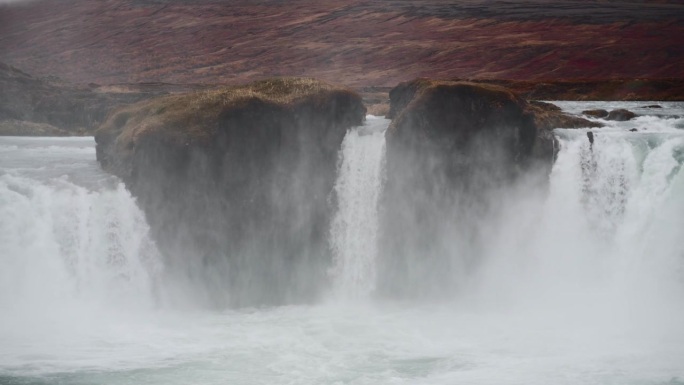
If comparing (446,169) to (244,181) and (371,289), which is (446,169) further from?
(244,181)

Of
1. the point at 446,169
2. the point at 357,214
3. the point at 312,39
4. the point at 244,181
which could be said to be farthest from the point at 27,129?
the point at 446,169

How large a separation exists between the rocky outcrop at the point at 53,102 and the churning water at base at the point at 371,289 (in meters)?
20.3

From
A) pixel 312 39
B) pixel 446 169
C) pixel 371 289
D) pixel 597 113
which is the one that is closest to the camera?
pixel 446 169

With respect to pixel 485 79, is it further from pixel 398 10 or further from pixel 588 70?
pixel 398 10

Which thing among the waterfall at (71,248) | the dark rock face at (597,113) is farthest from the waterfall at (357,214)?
the dark rock face at (597,113)

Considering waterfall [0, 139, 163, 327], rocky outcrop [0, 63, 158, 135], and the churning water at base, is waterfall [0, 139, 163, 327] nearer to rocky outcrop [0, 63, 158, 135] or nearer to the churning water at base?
the churning water at base

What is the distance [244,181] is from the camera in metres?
33.4

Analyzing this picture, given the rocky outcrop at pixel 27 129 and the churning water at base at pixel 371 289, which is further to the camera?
the rocky outcrop at pixel 27 129

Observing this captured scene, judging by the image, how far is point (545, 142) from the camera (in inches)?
1309

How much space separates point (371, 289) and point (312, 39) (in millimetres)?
35022

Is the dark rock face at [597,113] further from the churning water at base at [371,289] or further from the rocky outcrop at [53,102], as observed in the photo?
the rocky outcrop at [53,102]

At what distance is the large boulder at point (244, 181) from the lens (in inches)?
1283

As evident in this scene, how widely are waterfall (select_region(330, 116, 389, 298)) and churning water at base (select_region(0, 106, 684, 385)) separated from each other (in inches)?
2.6

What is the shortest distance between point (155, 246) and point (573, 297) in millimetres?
18542
